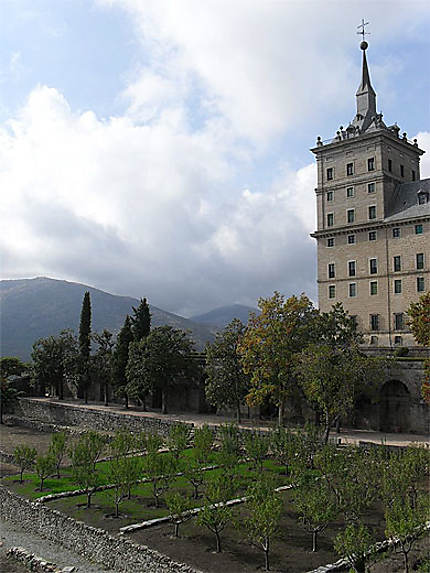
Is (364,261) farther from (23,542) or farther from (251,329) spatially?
(23,542)

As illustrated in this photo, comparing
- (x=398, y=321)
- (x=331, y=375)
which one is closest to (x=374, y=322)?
(x=398, y=321)

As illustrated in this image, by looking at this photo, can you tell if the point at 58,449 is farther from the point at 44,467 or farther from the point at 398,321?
the point at 398,321

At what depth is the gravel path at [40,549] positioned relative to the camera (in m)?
18.5

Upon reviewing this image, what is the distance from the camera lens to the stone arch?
123 ft

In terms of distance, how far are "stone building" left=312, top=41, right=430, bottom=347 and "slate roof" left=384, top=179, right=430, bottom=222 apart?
0.29 feet

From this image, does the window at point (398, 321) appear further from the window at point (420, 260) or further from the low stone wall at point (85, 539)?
the low stone wall at point (85, 539)

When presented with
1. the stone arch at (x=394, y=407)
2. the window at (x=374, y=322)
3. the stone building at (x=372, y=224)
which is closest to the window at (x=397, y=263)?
the stone building at (x=372, y=224)

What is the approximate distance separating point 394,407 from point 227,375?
12018 mm

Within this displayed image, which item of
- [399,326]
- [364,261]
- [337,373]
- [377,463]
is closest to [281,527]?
[377,463]

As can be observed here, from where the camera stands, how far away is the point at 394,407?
38.4 meters

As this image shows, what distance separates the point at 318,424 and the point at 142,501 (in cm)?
1876

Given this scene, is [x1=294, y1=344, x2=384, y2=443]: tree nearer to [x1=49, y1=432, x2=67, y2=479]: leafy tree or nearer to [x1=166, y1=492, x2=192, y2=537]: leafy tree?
[x1=166, y1=492, x2=192, y2=537]: leafy tree

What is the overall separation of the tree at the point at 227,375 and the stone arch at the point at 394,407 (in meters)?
9.71

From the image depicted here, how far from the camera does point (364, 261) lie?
53281mm
